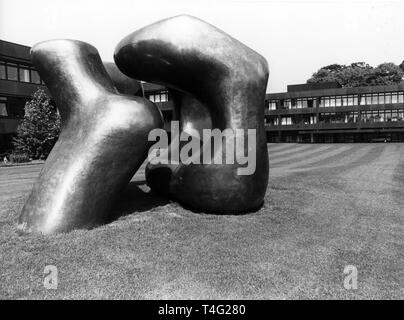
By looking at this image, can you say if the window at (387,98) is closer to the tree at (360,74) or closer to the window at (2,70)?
the tree at (360,74)

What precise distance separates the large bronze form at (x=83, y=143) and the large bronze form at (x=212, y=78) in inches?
46.2

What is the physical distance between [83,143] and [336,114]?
7424cm

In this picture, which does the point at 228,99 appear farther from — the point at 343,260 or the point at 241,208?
the point at 343,260

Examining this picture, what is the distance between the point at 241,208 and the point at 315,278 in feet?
12.8

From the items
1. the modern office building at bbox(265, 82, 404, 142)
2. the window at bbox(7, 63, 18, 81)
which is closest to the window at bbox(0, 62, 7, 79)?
the window at bbox(7, 63, 18, 81)

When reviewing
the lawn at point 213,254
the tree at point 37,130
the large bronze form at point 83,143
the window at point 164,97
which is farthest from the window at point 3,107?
the large bronze form at point 83,143

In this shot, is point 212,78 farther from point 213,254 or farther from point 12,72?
point 12,72

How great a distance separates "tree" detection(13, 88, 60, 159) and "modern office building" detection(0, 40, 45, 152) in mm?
4221

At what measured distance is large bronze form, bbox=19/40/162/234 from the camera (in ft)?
28.6

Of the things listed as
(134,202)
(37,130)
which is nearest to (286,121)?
(37,130)

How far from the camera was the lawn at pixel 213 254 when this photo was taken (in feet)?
20.5

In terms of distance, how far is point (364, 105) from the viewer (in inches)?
2913

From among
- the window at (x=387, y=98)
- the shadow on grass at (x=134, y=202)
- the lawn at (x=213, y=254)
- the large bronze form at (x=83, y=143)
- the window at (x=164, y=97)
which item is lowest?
the lawn at (x=213, y=254)
